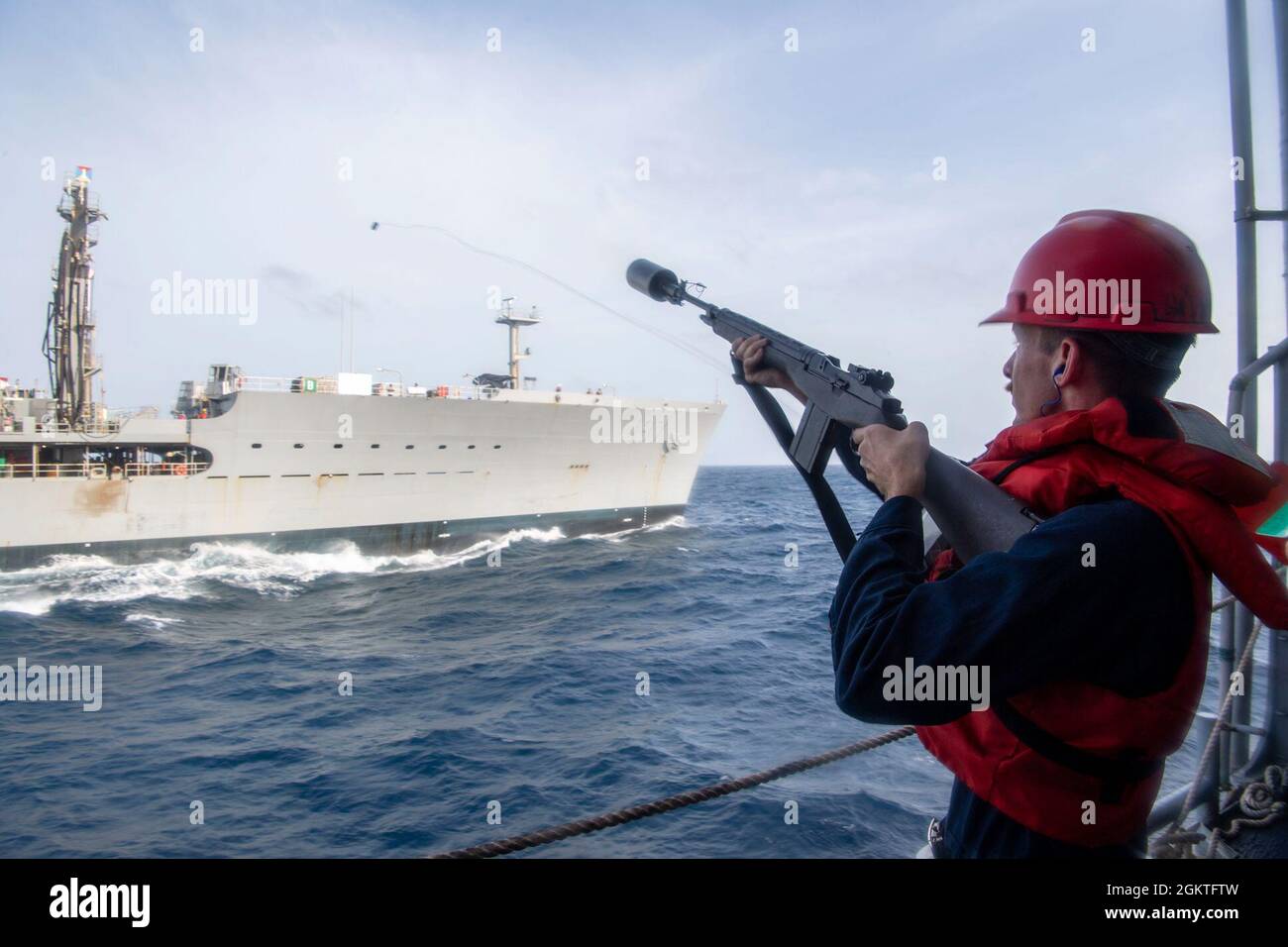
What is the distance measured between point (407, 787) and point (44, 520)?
22825 millimetres

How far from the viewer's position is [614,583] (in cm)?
2330

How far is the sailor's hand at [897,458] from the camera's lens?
144 cm

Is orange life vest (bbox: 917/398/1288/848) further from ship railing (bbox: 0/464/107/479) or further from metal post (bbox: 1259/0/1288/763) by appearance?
ship railing (bbox: 0/464/107/479)

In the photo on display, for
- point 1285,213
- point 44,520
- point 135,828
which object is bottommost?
point 135,828

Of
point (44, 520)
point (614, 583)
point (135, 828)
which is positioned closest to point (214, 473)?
point (44, 520)

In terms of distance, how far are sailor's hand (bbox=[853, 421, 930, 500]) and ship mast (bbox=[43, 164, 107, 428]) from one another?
3437cm

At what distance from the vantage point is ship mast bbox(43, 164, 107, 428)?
28.4 metres

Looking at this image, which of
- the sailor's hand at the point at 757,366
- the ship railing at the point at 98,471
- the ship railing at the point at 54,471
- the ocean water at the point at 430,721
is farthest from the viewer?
the ship railing at the point at 98,471

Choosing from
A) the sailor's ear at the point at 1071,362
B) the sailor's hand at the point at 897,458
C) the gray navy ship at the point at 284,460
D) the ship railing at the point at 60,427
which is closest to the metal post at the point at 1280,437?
the sailor's ear at the point at 1071,362

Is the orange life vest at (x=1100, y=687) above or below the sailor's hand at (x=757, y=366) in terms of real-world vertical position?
below

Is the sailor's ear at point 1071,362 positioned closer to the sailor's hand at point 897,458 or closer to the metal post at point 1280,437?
the sailor's hand at point 897,458

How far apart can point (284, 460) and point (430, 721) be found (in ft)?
62.5

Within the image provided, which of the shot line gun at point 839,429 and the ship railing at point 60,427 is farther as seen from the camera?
the ship railing at point 60,427
